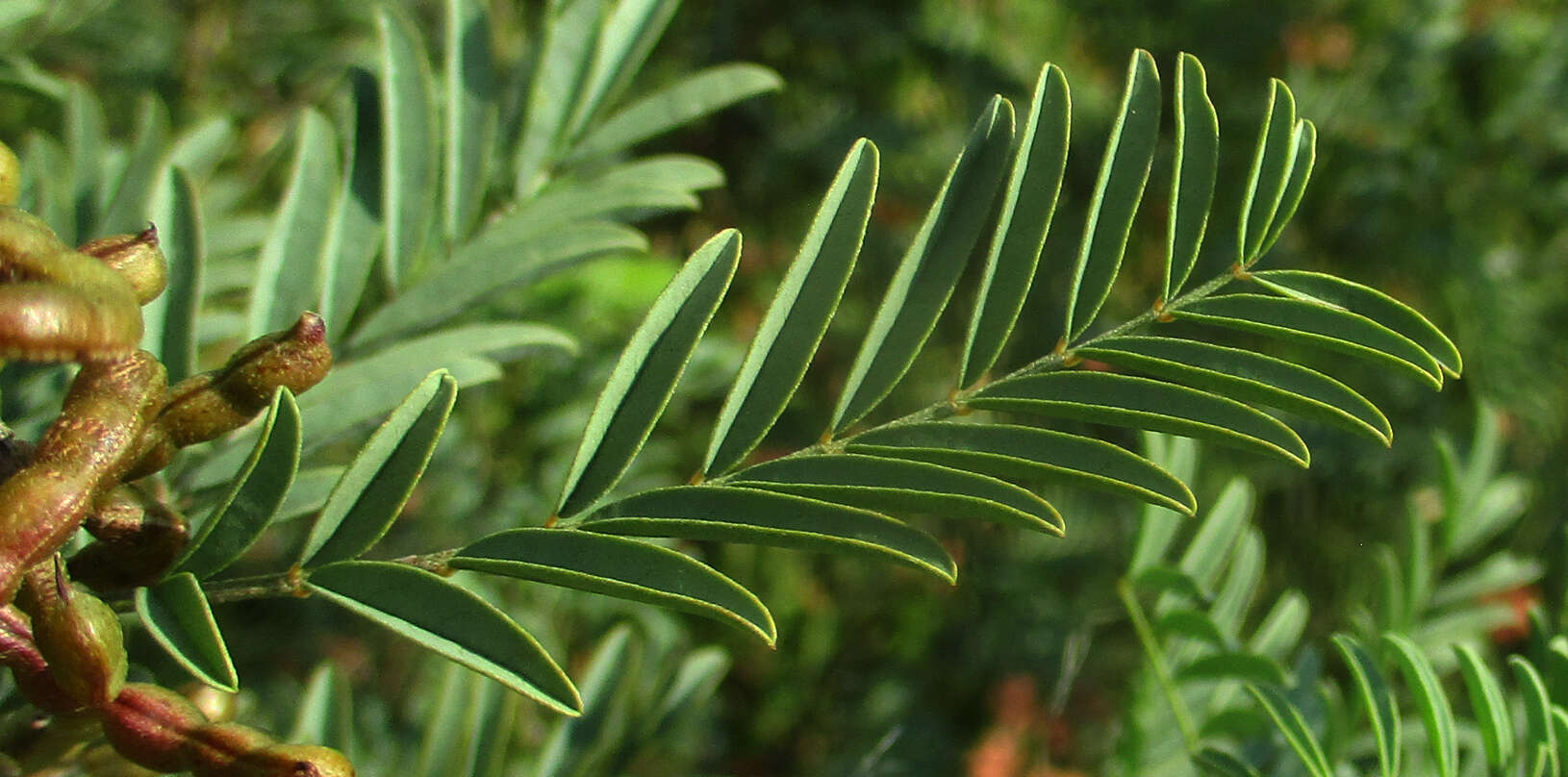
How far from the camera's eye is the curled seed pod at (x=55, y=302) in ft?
1.28

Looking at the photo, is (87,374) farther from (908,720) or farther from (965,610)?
(965,610)

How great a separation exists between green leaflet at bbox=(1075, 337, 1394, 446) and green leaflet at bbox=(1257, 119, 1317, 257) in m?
0.07

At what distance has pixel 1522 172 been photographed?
2037 millimetres

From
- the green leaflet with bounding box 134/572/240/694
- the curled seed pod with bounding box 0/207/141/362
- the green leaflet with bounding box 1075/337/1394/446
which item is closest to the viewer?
the curled seed pod with bounding box 0/207/141/362

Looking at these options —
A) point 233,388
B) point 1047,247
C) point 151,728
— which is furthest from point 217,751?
point 1047,247

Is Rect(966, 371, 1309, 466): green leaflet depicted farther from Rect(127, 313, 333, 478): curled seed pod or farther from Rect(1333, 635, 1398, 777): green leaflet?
Rect(127, 313, 333, 478): curled seed pod

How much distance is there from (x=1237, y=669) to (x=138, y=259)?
0.68 meters

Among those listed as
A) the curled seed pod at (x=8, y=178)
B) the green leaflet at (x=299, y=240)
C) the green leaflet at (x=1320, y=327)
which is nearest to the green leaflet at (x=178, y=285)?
the green leaflet at (x=299, y=240)

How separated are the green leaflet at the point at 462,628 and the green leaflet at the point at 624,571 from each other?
0.02 m

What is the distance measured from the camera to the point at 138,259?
20.5 inches

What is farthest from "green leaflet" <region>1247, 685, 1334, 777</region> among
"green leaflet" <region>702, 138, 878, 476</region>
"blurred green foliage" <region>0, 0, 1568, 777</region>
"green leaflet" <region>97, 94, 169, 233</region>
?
"blurred green foliage" <region>0, 0, 1568, 777</region>

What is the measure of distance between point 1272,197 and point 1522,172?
166 cm

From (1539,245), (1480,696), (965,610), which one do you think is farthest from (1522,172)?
(1480,696)

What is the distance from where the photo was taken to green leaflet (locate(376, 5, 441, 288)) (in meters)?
0.82
